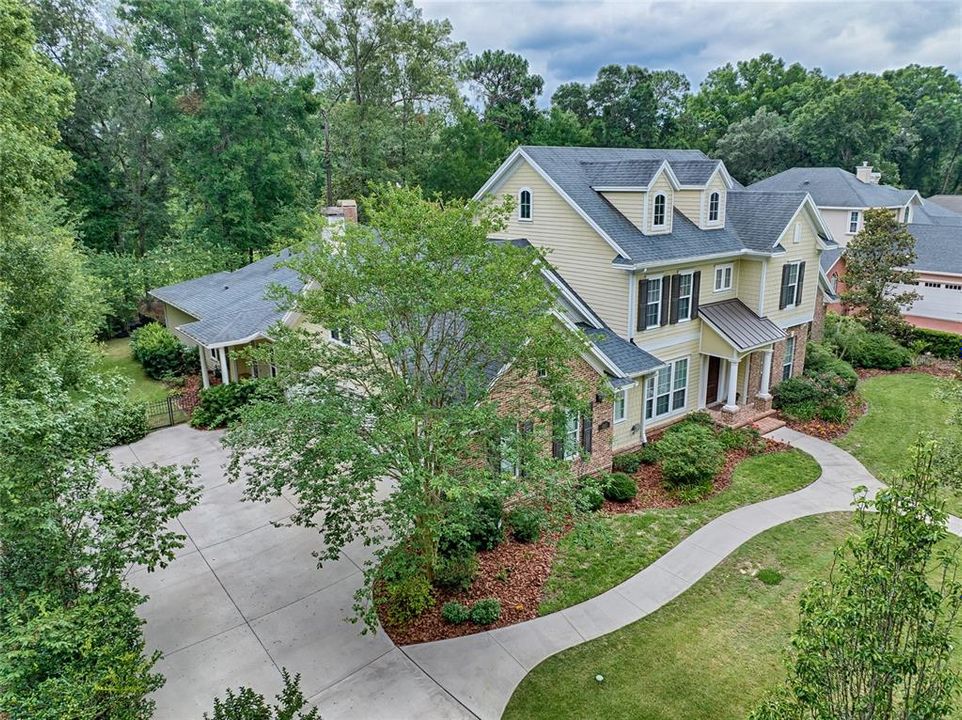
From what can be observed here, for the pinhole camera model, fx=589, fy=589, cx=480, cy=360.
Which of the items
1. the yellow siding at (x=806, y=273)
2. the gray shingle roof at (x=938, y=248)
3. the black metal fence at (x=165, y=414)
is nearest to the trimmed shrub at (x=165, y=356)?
the black metal fence at (x=165, y=414)

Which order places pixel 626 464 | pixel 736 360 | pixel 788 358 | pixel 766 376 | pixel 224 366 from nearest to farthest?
pixel 626 464, pixel 736 360, pixel 766 376, pixel 224 366, pixel 788 358

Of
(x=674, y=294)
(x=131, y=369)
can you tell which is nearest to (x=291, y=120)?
(x=131, y=369)

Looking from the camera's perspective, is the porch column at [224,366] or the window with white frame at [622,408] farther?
the porch column at [224,366]

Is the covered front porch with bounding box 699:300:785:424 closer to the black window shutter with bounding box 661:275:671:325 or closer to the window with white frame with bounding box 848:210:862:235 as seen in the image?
the black window shutter with bounding box 661:275:671:325

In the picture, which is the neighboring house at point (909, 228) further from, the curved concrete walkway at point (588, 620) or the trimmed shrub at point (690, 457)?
the curved concrete walkway at point (588, 620)

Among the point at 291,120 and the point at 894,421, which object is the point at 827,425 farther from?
the point at 291,120

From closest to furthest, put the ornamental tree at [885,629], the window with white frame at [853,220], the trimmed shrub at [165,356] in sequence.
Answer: the ornamental tree at [885,629] < the trimmed shrub at [165,356] < the window with white frame at [853,220]

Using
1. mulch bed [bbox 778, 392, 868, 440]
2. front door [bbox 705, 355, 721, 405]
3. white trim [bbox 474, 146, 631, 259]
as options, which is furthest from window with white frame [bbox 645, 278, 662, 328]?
mulch bed [bbox 778, 392, 868, 440]
